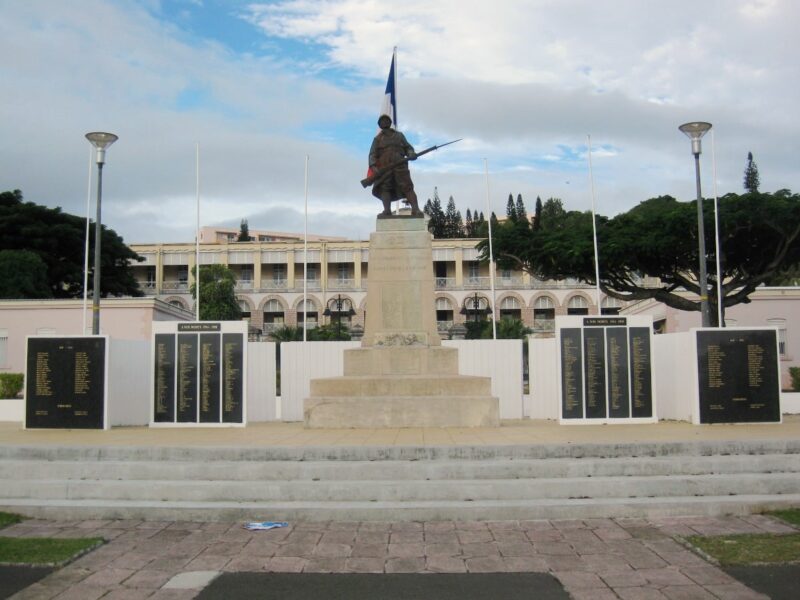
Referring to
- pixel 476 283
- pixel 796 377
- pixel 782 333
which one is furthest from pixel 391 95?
pixel 476 283

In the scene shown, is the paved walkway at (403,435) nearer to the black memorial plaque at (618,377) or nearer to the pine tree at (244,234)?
the black memorial plaque at (618,377)

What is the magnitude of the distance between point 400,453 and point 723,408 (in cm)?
672

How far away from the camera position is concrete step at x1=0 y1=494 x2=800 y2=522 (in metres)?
7.57

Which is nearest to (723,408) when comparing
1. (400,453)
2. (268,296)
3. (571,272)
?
(400,453)

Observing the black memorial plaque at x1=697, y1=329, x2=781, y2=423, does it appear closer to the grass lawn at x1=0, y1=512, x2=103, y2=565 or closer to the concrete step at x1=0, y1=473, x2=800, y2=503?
the concrete step at x1=0, y1=473, x2=800, y2=503

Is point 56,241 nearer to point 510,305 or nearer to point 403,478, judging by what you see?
point 510,305

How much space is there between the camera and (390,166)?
48.1 feet

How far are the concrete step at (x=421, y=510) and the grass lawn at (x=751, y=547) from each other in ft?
2.67

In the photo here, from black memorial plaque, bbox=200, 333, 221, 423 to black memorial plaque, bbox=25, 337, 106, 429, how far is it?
65.6 inches

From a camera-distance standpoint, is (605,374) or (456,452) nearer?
(456,452)

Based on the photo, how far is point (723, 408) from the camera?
1280cm

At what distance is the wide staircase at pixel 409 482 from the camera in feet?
25.1

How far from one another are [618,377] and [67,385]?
9.71 m

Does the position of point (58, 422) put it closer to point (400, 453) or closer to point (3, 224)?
point (400, 453)
